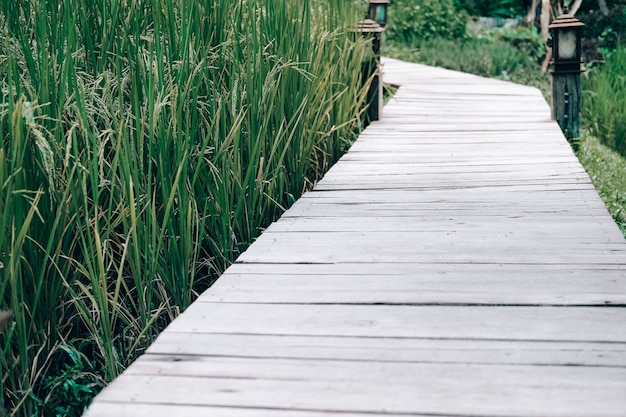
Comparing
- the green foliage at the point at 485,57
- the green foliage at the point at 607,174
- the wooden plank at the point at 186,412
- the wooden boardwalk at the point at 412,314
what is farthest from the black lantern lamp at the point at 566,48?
the wooden plank at the point at 186,412

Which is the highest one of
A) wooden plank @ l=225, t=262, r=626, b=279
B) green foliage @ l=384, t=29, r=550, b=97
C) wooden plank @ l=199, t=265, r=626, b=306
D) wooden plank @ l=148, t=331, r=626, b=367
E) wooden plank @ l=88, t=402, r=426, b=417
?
wooden plank @ l=88, t=402, r=426, b=417

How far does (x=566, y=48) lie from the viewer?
5.42 m

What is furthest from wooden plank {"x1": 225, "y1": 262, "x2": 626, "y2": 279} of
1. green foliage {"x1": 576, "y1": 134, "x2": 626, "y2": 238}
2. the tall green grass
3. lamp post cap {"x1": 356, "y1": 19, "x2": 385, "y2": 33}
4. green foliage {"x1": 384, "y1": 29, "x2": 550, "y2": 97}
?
green foliage {"x1": 384, "y1": 29, "x2": 550, "y2": 97}

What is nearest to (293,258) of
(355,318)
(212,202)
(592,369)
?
(212,202)

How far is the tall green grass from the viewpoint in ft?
6.80

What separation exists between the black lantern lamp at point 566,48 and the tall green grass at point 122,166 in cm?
239

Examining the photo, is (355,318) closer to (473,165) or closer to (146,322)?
(146,322)

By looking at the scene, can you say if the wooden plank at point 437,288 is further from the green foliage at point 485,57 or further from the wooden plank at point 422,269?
the green foliage at point 485,57

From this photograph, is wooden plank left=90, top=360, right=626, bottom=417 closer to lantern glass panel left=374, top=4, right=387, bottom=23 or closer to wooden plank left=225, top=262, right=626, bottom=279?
wooden plank left=225, top=262, right=626, bottom=279

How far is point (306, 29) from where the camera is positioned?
149 inches

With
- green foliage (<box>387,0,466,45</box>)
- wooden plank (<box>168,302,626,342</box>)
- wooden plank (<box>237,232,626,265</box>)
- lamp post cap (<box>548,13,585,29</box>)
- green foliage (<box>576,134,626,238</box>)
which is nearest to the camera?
wooden plank (<box>168,302,626,342</box>)

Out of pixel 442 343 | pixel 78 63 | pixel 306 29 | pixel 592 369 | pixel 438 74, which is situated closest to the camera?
pixel 592 369

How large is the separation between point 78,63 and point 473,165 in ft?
6.79

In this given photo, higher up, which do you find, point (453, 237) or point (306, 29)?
point (306, 29)
